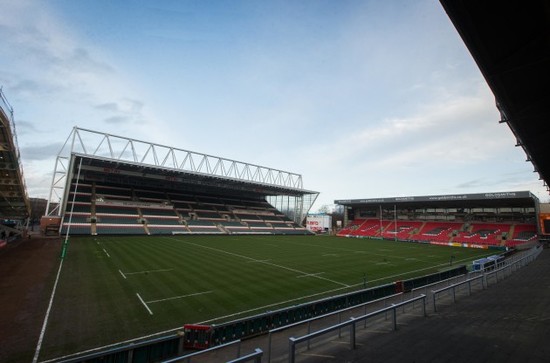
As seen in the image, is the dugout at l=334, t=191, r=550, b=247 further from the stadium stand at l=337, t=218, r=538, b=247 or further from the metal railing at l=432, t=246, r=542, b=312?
the metal railing at l=432, t=246, r=542, b=312

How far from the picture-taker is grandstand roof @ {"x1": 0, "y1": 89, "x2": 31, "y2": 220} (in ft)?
68.2

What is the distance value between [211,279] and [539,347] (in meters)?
19.3

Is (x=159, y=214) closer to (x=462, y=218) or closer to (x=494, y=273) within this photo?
(x=494, y=273)

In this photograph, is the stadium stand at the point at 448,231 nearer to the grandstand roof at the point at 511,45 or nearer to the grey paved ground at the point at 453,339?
the grey paved ground at the point at 453,339

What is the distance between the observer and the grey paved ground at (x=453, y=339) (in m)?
7.47

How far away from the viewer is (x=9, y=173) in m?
27.2

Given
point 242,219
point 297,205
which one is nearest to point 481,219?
point 297,205

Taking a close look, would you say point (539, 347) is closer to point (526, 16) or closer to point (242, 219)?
point (526, 16)

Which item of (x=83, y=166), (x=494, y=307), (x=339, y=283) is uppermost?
(x=83, y=166)

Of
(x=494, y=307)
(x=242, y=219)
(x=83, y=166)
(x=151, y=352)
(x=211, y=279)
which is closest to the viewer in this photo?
(x=151, y=352)

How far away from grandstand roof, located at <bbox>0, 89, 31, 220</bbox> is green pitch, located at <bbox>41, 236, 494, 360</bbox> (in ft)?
28.2

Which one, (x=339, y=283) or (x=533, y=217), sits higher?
(x=533, y=217)

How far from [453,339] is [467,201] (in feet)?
238

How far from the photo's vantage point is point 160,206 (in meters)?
71.9
